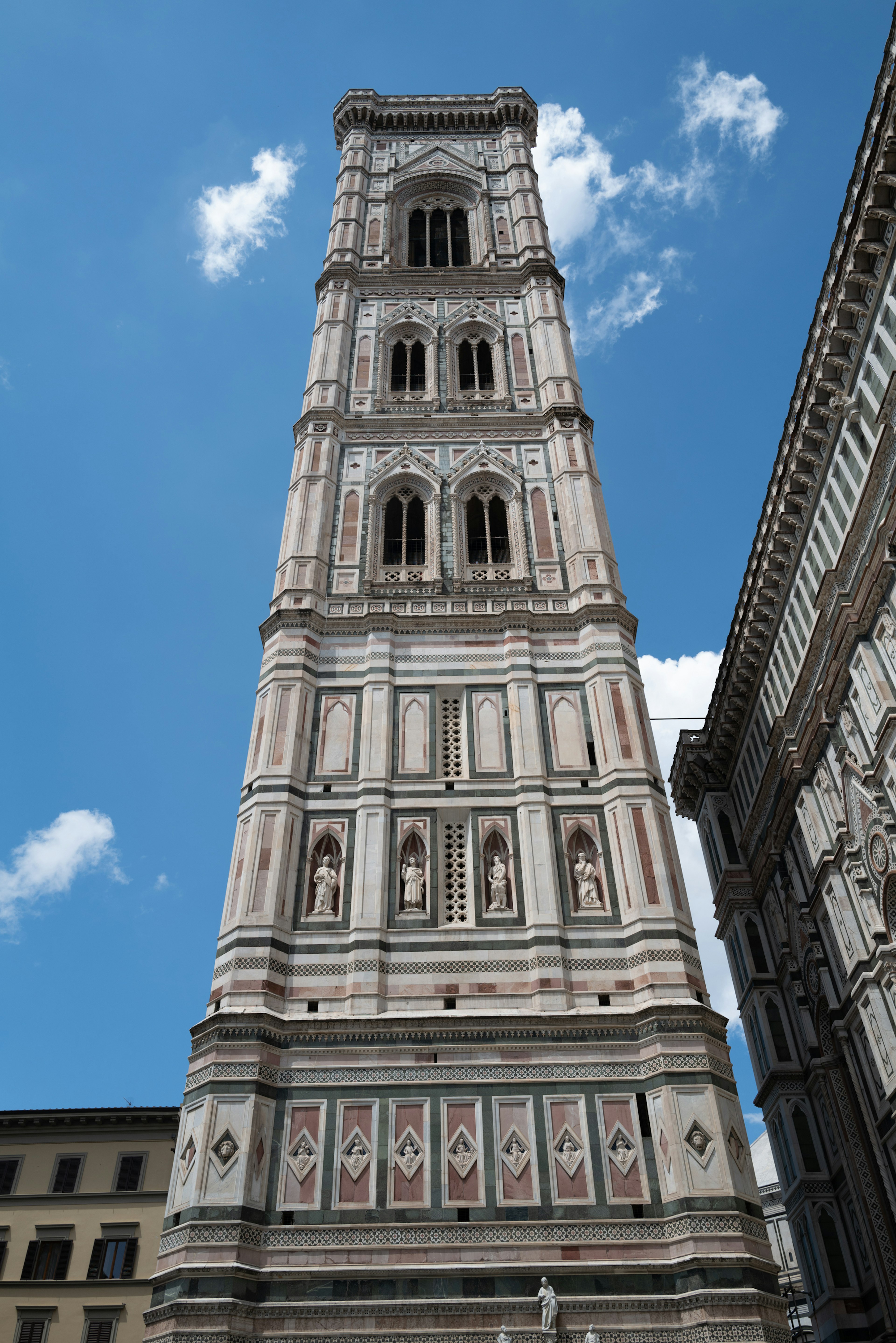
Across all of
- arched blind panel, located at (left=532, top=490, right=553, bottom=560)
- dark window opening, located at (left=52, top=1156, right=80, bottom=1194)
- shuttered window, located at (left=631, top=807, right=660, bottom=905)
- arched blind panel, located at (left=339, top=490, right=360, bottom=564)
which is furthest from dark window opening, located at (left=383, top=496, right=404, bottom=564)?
dark window opening, located at (left=52, top=1156, right=80, bottom=1194)

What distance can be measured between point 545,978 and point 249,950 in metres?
3.72

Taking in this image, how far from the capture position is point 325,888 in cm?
1557

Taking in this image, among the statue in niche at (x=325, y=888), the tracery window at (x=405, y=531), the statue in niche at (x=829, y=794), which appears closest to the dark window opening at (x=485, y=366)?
the tracery window at (x=405, y=531)

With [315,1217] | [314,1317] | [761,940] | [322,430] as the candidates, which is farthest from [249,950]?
[322,430]

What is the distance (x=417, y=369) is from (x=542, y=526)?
645cm

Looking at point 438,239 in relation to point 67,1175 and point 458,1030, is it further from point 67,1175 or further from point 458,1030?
point 67,1175

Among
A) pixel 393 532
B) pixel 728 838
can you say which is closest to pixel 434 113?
pixel 393 532

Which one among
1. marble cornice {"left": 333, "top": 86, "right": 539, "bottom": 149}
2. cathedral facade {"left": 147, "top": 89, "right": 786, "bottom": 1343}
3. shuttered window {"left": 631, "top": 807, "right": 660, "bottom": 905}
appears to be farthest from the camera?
marble cornice {"left": 333, "top": 86, "right": 539, "bottom": 149}

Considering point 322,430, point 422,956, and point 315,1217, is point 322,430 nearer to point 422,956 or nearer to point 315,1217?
point 422,956

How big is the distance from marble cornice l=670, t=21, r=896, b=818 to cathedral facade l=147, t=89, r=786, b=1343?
8.76 feet

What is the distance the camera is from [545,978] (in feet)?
47.1

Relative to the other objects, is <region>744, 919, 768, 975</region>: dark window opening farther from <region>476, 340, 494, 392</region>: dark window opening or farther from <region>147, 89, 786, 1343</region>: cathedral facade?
<region>476, 340, 494, 392</region>: dark window opening

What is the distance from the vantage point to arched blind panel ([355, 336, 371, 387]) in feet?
81.1

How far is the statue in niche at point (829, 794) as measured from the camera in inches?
661
